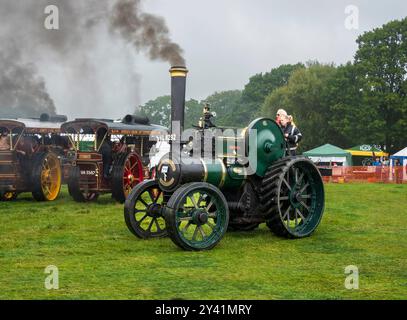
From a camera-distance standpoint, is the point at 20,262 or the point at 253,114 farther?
the point at 253,114

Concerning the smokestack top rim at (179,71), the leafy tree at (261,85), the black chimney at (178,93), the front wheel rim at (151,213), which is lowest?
the front wheel rim at (151,213)

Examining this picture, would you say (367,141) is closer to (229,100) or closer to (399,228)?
(399,228)

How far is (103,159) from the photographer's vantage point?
11914 mm

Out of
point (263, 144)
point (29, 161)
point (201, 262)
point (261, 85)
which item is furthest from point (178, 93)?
point (261, 85)

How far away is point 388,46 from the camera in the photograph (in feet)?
119

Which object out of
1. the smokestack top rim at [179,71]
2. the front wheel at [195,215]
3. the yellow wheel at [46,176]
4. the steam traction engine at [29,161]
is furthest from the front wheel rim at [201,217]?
the steam traction engine at [29,161]

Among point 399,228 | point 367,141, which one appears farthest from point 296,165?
point 367,141

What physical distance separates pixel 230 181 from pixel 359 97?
32.0m

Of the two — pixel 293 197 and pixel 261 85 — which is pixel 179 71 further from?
pixel 261 85

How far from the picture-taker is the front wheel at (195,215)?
6.14 meters

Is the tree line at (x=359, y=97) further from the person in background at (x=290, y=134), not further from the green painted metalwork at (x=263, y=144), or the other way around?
the green painted metalwork at (x=263, y=144)

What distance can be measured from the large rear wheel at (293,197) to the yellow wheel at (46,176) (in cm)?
616

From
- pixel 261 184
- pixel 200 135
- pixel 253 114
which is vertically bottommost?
pixel 261 184
